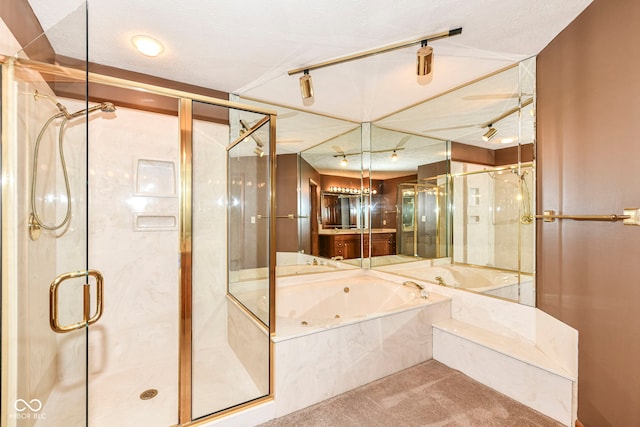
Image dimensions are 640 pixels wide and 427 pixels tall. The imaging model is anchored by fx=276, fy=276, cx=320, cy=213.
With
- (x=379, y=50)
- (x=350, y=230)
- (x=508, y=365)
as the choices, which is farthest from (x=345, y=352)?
(x=379, y=50)

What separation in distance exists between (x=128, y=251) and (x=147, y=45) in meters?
1.51

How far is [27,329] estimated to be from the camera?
1.31 m

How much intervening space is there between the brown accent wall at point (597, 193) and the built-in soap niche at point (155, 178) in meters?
2.80

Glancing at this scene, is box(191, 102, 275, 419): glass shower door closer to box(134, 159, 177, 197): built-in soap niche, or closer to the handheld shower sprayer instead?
box(134, 159, 177, 197): built-in soap niche

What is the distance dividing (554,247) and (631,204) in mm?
567

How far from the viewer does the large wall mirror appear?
2107mm

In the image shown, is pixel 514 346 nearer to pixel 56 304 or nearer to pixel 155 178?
pixel 56 304

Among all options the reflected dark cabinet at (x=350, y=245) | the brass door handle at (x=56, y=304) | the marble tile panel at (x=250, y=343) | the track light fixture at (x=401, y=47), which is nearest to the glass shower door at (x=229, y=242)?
the marble tile panel at (x=250, y=343)

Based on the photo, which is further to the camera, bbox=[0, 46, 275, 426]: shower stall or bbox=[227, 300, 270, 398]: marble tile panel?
bbox=[227, 300, 270, 398]: marble tile panel

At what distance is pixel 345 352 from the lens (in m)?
1.95

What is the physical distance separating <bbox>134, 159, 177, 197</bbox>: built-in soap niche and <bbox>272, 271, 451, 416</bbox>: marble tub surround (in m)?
1.44

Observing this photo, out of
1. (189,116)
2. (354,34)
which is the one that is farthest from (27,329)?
(354,34)

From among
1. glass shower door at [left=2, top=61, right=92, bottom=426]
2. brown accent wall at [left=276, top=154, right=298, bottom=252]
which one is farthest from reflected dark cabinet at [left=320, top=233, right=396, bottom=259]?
glass shower door at [left=2, top=61, right=92, bottom=426]

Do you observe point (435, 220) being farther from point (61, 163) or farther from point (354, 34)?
point (61, 163)
